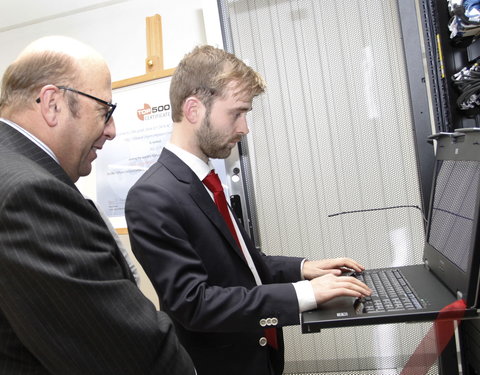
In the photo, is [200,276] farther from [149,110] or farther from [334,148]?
[149,110]

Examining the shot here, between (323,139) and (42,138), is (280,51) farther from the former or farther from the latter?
(42,138)

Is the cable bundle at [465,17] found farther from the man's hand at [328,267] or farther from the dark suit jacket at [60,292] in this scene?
the dark suit jacket at [60,292]

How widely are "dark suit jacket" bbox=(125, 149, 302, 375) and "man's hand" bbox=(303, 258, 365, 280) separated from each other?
0.68 ft

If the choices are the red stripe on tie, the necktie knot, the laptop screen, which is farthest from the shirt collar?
the red stripe on tie

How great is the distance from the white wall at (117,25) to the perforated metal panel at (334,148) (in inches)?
14.5

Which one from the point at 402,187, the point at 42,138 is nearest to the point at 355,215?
the point at 402,187

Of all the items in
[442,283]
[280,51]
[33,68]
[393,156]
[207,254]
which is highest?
[280,51]

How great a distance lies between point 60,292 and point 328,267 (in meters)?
0.90

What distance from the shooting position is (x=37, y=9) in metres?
2.59

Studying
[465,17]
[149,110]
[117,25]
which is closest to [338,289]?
[465,17]

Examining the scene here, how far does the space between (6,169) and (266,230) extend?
153 centimetres

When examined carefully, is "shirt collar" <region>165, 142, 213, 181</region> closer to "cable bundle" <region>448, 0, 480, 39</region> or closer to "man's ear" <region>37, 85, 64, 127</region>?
"man's ear" <region>37, 85, 64, 127</region>

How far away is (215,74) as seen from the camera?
1.34 m

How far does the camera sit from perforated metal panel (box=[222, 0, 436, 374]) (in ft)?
6.47
